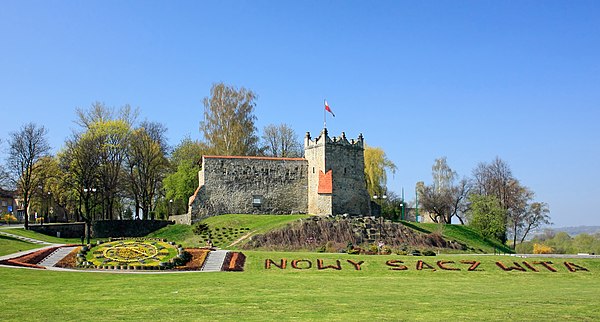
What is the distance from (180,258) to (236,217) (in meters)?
21.1

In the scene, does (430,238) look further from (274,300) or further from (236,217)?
(274,300)

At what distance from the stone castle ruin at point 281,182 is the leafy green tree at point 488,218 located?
569 inches

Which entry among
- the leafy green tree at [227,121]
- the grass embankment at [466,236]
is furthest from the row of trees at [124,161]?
the grass embankment at [466,236]

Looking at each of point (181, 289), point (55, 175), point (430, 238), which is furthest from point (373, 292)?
point (55, 175)

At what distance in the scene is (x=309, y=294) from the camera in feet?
76.9

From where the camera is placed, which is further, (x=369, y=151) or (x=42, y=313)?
(x=369, y=151)

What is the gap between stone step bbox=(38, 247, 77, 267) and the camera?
35.2 metres

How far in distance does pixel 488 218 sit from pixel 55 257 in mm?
45913

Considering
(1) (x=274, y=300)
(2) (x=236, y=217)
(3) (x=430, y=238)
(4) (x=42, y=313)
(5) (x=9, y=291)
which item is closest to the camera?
(4) (x=42, y=313)

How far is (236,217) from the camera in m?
57.4

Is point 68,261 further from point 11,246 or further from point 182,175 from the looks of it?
point 182,175

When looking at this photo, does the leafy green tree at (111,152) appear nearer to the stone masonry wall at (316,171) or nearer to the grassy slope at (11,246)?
the grassy slope at (11,246)

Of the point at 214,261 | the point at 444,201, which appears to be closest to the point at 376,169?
the point at 444,201

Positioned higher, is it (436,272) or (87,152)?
(87,152)
